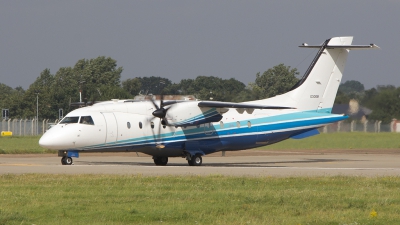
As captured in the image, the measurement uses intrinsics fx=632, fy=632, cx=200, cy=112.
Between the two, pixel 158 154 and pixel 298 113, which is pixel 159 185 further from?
pixel 298 113

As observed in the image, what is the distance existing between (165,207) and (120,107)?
14750 millimetres

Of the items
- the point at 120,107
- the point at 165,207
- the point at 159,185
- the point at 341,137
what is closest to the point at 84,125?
the point at 120,107

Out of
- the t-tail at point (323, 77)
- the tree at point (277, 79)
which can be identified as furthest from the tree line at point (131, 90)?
the t-tail at point (323, 77)

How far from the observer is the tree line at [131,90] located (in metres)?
51.7

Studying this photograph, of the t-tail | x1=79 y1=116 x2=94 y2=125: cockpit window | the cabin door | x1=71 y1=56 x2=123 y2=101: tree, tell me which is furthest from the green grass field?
x1=71 y1=56 x2=123 y2=101: tree

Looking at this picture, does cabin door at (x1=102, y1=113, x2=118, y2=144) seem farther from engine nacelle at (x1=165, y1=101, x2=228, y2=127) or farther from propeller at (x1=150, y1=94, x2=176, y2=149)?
engine nacelle at (x1=165, y1=101, x2=228, y2=127)

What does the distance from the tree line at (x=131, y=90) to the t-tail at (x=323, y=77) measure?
8.09m

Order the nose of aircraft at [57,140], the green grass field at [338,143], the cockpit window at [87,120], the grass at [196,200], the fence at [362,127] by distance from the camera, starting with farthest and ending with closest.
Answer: the fence at [362,127] < the green grass field at [338,143] < the cockpit window at [87,120] < the nose of aircraft at [57,140] < the grass at [196,200]

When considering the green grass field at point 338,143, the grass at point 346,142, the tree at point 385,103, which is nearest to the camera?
the green grass field at point 338,143

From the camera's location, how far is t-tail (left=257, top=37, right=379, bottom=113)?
3262 cm

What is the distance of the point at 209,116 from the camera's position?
2891 centimetres

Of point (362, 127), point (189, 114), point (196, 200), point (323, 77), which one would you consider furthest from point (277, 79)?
point (196, 200)

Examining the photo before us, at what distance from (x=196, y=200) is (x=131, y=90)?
64124mm

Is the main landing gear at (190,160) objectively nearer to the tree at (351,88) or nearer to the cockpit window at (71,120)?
the cockpit window at (71,120)
